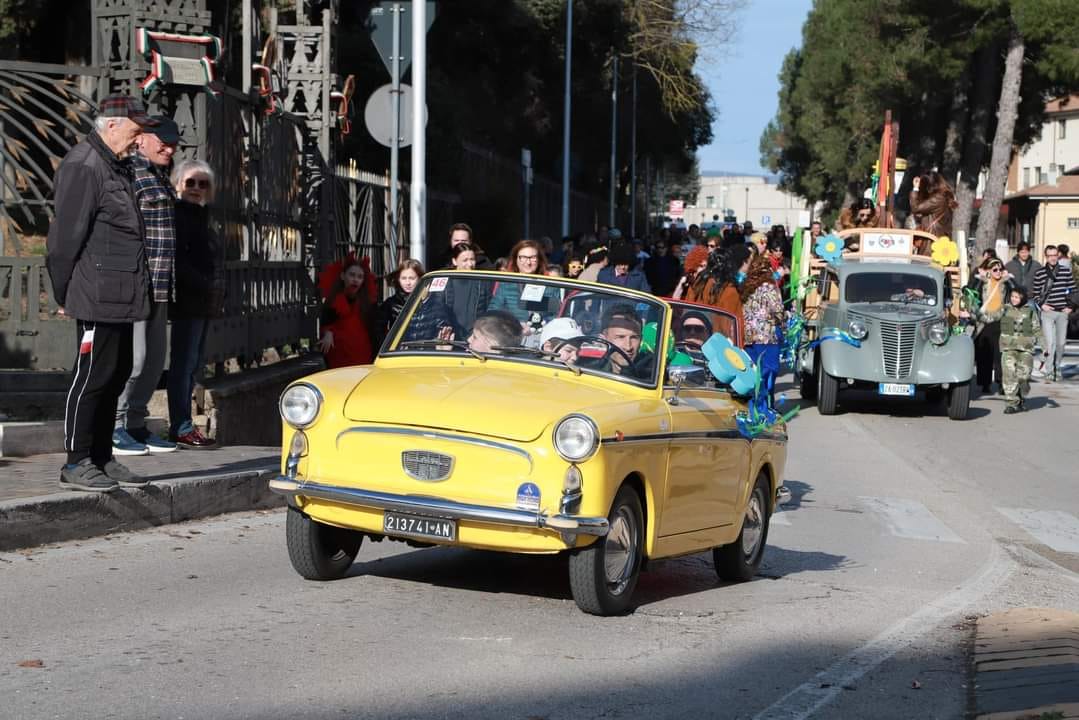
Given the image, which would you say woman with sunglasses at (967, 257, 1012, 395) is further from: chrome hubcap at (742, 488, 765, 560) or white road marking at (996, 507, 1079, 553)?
chrome hubcap at (742, 488, 765, 560)

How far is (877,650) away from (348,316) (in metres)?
7.64

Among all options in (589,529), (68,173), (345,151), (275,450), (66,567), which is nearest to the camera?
(589,529)

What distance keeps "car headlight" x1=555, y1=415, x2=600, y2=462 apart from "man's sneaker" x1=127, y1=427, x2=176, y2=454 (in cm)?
482

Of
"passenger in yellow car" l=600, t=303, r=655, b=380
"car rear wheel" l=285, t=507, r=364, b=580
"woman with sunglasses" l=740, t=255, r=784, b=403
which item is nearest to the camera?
"car rear wheel" l=285, t=507, r=364, b=580

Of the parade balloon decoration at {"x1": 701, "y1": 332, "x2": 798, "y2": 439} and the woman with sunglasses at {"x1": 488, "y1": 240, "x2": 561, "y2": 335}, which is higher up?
the woman with sunglasses at {"x1": 488, "y1": 240, "x2": 561, "y2": 335}

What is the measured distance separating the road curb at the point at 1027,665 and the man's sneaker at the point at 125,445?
5665 mm

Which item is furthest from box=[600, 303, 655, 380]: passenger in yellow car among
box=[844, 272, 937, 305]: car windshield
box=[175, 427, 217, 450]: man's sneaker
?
box=[844, 272, 937, 305]: car windshield

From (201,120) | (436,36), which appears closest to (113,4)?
(201,120)

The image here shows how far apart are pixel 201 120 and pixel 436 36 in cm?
2762

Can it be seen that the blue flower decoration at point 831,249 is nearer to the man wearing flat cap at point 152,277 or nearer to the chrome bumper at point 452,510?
the man wearing flat cap at point 152,277

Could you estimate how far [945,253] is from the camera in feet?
76.3

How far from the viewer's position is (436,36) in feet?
Answer: 133

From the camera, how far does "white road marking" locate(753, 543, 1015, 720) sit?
6086 mm

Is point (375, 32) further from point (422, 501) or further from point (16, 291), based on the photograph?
point (422, 501)
